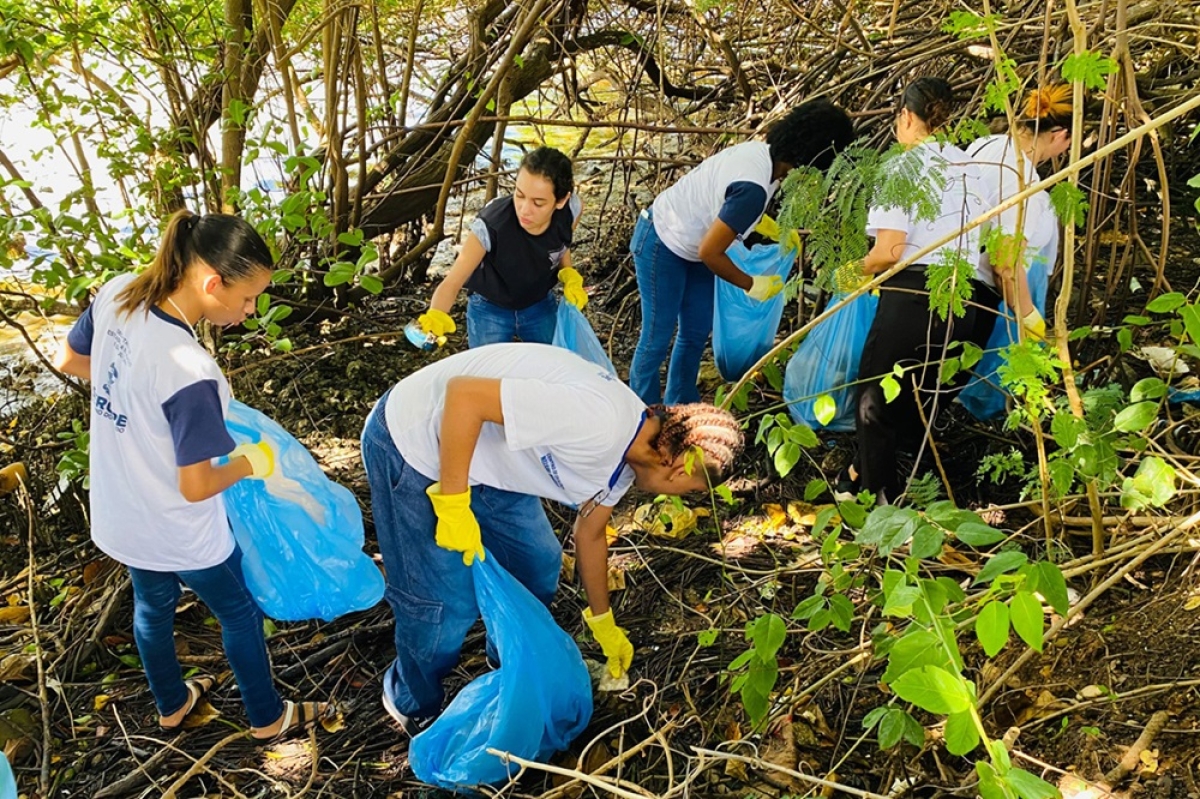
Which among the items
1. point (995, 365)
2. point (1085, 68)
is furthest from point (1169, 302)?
point (995, 365)

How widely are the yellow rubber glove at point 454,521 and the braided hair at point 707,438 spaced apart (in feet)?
1.33

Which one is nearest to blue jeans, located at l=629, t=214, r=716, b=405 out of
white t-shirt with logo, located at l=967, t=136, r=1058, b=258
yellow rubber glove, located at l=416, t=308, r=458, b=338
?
yellow rubber glove, located at l=416, t=308, r=458, b=338

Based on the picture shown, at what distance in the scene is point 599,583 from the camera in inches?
82.1

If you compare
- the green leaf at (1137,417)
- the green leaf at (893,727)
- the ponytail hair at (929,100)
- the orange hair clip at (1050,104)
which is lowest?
the green leaf at (893,727)

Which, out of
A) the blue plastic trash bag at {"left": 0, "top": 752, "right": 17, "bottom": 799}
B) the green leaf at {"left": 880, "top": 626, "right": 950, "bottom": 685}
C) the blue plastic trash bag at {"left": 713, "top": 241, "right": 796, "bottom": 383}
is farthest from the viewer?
the blue plastic trash bag at {"left": 713, "top": 241, "right": 796, "bottom": 383}

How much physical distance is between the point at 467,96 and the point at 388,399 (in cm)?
284

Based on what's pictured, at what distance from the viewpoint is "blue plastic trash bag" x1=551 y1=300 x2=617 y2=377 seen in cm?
308

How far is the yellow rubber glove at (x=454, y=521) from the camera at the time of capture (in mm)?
1834

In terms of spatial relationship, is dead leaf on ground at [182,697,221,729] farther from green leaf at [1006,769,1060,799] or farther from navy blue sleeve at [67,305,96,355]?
green leaf at [1006,769,1060,799]

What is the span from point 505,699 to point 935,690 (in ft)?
3.28

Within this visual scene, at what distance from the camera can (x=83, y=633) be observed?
2.53 m

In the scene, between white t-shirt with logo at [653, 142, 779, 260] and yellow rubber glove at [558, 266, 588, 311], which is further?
yellow rubber glove at [558, 266, 588, 311]

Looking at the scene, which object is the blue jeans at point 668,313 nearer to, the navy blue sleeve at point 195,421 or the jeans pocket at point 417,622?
the jeans pocket at point 417,622

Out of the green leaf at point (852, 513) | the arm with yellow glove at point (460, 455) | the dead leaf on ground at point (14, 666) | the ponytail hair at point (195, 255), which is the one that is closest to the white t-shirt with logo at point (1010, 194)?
the green leaf at point (852, 513)
